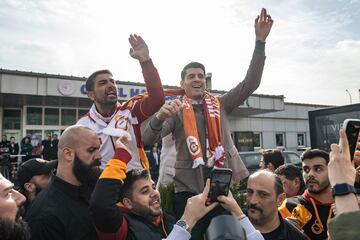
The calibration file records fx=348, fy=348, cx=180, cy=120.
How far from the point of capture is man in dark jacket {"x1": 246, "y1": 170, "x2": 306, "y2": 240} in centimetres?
280

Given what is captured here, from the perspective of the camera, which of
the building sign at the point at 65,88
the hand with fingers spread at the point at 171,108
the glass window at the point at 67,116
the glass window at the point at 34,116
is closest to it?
the hand with fingers spread at the point at 171,108

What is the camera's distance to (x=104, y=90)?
132 inches

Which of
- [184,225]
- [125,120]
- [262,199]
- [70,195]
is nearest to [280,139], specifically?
[262,199]

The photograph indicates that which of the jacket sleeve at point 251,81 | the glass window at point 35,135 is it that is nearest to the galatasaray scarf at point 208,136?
the jacket sleeve at point 251,81

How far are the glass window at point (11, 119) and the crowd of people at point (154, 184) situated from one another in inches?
521

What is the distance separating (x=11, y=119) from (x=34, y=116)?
104cm

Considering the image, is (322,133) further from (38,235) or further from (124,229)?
(38,235)

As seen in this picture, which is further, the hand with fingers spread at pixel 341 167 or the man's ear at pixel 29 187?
the man's ear at pixel 29 187

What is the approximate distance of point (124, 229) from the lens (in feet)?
7.73

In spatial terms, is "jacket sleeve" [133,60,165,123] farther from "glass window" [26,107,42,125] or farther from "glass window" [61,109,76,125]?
"glass window" [61,109,76,125]

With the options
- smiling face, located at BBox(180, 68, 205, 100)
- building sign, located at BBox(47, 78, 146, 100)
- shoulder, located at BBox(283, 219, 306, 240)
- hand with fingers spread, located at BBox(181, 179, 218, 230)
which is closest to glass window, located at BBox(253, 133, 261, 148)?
building sign, located at BBox(47, 78, 146, 100)

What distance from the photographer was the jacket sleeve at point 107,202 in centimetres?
220

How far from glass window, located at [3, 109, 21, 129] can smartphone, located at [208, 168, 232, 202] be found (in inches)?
648

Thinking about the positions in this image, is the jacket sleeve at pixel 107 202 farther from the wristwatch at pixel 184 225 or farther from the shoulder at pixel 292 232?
the shoulder at pixel 292 232
